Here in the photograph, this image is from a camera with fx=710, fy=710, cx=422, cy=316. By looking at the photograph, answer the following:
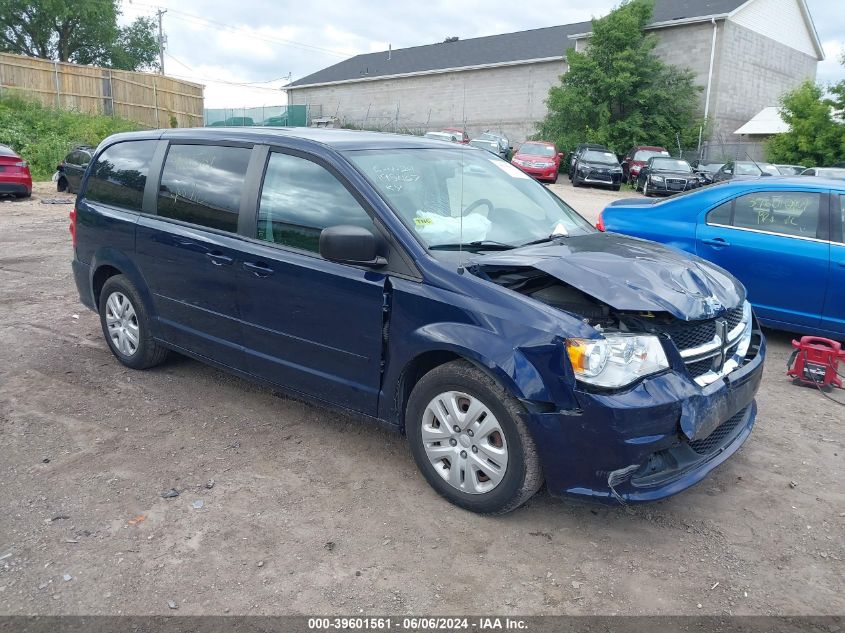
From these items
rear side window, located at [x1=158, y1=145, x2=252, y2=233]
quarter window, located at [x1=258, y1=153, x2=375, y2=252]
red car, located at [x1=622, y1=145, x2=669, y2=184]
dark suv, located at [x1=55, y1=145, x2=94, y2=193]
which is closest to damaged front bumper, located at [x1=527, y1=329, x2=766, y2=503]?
quarter window, located at [x1=258, y1=153, x2=375, y2=252]

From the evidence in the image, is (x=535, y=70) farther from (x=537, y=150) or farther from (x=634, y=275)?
(x=634, y=275)

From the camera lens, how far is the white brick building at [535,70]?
109 ft

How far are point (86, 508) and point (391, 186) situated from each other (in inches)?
90.1

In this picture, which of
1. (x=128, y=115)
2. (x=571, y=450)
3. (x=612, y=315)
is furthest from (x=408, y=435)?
(x=128, y=115)

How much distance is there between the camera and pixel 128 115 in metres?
31.8

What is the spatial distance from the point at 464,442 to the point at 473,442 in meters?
0.06

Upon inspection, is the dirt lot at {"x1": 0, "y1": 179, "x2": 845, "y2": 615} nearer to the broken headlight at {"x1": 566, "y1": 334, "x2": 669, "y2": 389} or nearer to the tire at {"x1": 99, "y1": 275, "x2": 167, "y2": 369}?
the tire at {"x1": 99, "y1": 275, "x2": 167, "y2": 369}

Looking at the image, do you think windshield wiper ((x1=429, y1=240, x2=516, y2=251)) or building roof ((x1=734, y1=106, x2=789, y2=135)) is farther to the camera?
building roof ((x1=734, y1=106, x2=789, y2=135))

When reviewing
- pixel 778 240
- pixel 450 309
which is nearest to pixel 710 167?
pixel 778 240

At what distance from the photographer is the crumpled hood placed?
329 centimetres

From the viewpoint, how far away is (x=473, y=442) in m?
3.40

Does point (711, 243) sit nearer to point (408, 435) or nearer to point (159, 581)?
point (408, 435)

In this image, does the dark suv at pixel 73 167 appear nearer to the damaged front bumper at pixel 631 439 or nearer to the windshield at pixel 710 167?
the damaged front bumper at pixel 631 439

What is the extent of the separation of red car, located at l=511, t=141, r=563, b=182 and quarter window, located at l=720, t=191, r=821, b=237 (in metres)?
20.0
